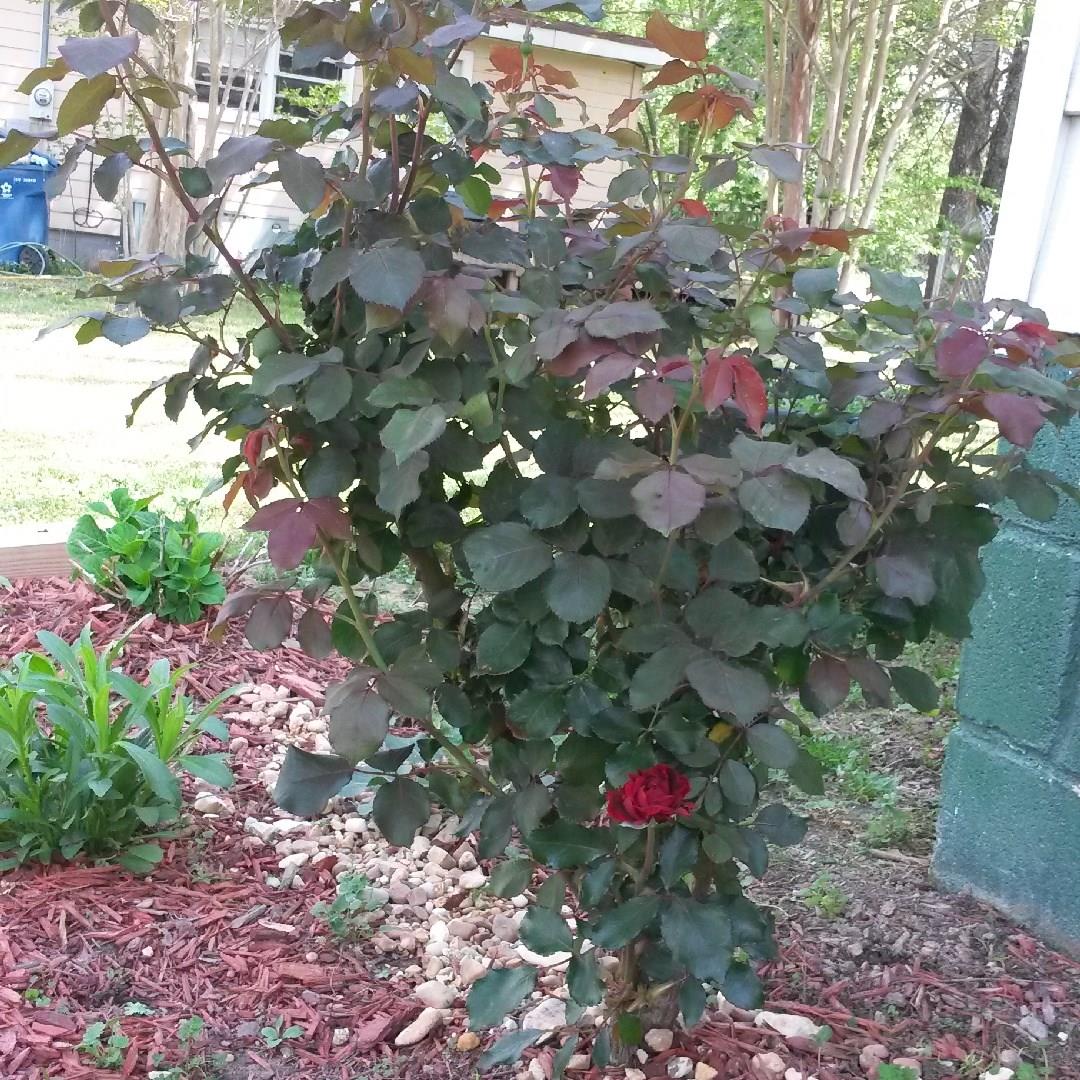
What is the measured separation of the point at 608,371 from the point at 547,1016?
3.73ft

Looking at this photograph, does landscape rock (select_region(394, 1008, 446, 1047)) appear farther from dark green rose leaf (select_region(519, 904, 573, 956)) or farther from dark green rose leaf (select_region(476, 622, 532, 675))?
dark green rose leaf (select_region(476, 622, 532, 675))

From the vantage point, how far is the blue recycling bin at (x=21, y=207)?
500 inches

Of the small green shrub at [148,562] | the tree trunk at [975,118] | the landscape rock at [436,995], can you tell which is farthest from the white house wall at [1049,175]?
the tree trunk at [975,118]

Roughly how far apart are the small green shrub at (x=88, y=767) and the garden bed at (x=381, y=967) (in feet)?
0.22

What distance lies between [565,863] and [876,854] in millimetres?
1236

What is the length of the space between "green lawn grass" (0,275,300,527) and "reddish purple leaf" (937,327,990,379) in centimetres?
232

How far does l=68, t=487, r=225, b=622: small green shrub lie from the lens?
329 centimetres

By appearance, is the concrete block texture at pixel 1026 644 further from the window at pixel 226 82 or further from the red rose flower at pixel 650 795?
the window at pixel 226 82

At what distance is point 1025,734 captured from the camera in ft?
7.36

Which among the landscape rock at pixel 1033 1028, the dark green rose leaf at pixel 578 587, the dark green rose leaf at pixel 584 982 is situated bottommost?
the landscape rock at pixel 1033 1028

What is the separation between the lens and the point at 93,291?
1.32 metres

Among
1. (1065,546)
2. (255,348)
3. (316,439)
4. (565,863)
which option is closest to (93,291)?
(255,348)

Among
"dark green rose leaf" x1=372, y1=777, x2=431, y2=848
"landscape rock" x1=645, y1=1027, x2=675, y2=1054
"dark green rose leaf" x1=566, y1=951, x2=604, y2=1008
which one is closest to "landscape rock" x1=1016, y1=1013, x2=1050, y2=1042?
"landscape rock" x1=645, y1=1027, x2=675, y2=1054

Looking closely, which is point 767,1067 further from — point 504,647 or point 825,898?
point 504,647
